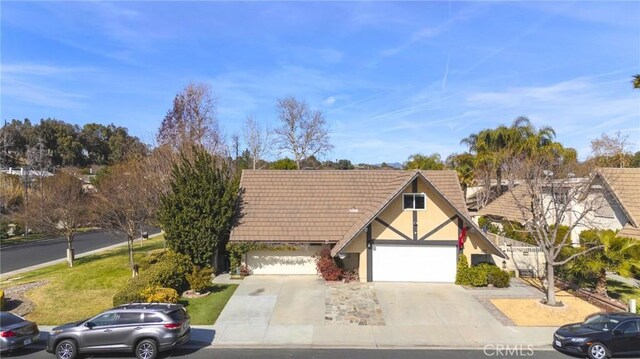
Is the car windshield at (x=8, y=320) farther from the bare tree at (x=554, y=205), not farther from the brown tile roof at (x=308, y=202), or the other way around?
the bare tree at (x=554, y=205)

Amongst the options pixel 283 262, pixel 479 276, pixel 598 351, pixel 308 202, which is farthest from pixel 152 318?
pixel 479 276

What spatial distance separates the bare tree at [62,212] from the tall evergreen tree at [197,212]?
8842 mm

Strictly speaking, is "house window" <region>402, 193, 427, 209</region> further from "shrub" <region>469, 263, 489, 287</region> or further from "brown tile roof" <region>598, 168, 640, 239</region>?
"brown tile roof" <region>598, 168, 640, 239</region>

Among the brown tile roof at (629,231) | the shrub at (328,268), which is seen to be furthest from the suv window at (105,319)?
the brown tile roof at (629,231)

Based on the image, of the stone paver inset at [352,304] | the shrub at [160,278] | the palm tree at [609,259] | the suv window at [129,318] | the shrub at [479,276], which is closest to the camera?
the suv window at [129,318]

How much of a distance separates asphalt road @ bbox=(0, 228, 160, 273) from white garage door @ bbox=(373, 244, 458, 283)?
17303 millimetres

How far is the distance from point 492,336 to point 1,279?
1079 inches

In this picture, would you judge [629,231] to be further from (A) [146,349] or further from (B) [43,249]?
(B) [43,249]

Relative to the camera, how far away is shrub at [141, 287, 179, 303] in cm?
1872

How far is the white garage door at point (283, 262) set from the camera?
25750 mm

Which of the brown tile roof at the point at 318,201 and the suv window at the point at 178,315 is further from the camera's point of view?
the brown tile roof at the point at 318,201

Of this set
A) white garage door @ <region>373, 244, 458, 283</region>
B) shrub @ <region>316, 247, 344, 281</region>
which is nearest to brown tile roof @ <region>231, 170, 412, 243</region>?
shrub @ <region>316, 247, 344, 281</region>

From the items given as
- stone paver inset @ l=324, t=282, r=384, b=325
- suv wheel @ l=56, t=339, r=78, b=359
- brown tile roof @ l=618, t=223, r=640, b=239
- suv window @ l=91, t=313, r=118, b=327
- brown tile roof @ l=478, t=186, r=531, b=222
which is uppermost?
brown tile roof @ l=478, t=186, r=531, b=222

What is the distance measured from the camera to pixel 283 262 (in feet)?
84.6
